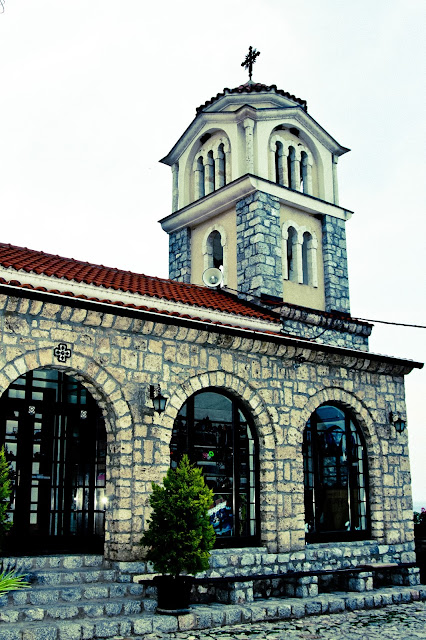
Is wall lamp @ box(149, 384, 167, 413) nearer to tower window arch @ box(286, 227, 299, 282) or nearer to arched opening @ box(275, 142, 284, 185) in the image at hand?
tower window arch @ box(286, 227, 299, 282)

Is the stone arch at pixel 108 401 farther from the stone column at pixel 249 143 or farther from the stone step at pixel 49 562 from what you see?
the stone column at pixel 249 143

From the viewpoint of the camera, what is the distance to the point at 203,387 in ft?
32.0

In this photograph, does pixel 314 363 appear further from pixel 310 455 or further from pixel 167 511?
pixel 167 511

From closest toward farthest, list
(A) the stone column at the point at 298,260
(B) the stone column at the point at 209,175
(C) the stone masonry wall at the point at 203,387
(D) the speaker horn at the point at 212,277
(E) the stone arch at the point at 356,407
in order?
1. (C) the stone masonry wall at the point at 203,387
2. (E) the stone arch at the point at 356,407
3. (D) the speaker horn at the point at 212,277
4. (A) the stone column at the point at 298,260
5. (B) the stone column at the point at 209,175

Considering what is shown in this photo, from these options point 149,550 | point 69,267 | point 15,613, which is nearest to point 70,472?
point 149,550

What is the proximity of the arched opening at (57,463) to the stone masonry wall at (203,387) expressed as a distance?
496 millimetres

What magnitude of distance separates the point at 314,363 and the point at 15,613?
6386 mm

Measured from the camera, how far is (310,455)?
A: 11.3 metres

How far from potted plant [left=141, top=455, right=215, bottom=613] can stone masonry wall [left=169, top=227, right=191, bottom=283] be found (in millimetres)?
8801

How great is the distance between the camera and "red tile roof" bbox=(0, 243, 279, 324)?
10391 mm

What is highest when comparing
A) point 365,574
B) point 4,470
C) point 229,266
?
point 229,266

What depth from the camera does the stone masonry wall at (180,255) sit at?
1640 centimetres

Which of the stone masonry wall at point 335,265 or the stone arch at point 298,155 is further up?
the stone arch at point 298,155

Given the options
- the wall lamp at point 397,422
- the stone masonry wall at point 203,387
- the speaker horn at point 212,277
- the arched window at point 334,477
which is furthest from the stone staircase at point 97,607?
the speaker horn at point 212,277
